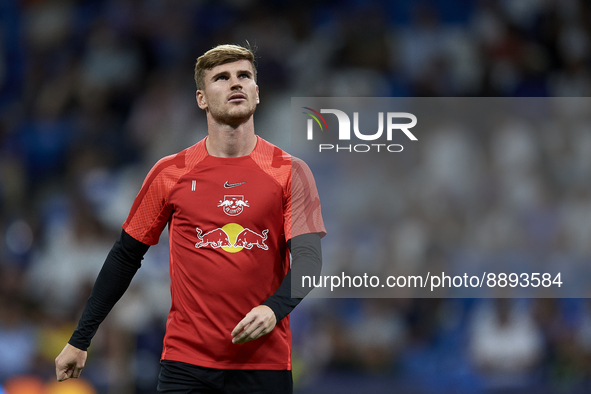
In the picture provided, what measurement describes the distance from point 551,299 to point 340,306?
2025mm

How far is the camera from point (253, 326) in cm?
298

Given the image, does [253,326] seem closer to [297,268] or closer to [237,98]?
[297,268]

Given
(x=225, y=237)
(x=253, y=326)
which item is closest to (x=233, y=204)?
(x=225, y=237)

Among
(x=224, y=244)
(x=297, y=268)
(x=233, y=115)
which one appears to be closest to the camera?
(x=297, y=268)

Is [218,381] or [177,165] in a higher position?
[177,165]

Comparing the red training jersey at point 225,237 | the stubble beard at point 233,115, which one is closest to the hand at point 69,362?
the red training jersey at point 225,237

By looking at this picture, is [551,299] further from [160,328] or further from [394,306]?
[160,328]

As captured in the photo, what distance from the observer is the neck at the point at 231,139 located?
3504 mm

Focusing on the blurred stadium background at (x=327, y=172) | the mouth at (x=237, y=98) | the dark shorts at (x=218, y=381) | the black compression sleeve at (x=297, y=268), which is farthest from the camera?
the blurred stadium background at (x=327, y=172)

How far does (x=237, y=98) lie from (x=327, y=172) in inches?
137

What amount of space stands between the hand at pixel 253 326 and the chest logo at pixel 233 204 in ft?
1.78

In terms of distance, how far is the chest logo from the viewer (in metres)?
3.36

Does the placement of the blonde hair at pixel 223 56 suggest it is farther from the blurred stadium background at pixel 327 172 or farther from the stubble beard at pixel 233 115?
the blurred stadium background at pixel 327 172

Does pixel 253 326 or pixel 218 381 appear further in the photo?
pixel 218 381
